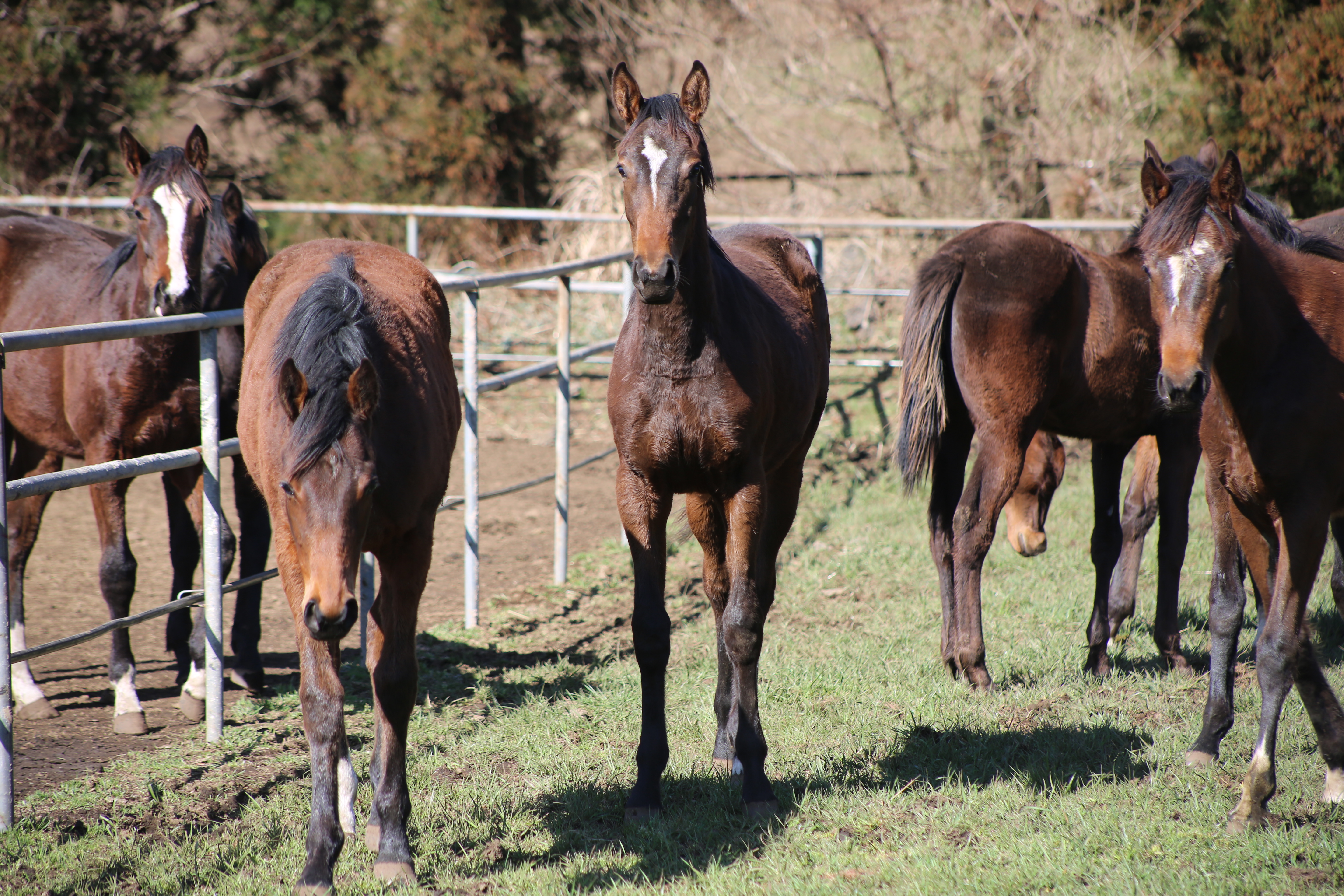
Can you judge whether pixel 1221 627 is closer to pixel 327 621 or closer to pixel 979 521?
pixel 979 521

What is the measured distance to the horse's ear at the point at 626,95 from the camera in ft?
11.3

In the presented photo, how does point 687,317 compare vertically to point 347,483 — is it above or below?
above

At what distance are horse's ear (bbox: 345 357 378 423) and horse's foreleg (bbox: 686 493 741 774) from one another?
1508 mm

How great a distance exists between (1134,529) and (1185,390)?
9.19 feet

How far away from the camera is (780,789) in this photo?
3.55 m

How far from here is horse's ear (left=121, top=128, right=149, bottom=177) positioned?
4.77m

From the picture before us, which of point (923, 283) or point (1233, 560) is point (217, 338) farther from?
point (1233, 560)

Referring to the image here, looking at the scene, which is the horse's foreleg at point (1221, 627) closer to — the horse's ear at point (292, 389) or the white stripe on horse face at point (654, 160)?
the white stripe on horse face at point (654, 160)

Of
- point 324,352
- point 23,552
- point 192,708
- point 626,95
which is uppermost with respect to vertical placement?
point 626,95

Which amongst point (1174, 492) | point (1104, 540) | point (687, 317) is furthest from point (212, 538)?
point (1174, 492)

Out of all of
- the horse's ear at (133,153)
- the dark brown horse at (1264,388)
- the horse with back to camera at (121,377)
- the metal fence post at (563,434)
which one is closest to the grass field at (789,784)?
the dark brown horse at (1264,388)

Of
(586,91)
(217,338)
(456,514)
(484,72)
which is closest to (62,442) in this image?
(217,338)

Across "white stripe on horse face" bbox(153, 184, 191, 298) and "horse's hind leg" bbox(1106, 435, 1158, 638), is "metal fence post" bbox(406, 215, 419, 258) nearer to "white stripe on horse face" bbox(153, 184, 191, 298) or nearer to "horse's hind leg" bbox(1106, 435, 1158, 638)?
"white stripe on horse face" bbox(153, 184, 191, 298)

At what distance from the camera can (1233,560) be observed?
3.71 metres
